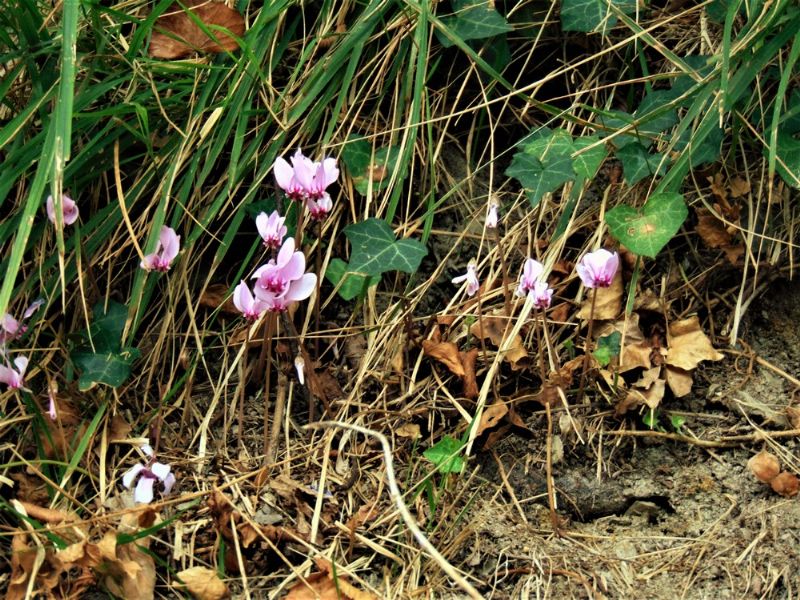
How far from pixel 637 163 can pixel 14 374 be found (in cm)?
138

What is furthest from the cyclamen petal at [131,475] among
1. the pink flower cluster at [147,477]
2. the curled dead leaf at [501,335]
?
the curled dead leaf at [501,335]

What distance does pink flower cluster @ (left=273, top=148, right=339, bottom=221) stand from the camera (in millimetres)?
1989

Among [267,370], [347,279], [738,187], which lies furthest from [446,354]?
[738,187]

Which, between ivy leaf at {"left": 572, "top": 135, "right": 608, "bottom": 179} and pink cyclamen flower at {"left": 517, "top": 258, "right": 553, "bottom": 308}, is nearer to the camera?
pink cyclamen flower at {"left": 517, "top": 258, "right": 553, "bottom": 308}

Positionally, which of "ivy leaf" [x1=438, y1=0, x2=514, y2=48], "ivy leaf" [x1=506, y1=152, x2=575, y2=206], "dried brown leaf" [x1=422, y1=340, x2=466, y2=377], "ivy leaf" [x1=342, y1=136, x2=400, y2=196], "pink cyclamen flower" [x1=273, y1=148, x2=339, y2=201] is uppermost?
"ivy leaf" [x1=438, y1=0, x2=514, y2=48]

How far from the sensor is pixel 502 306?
2.25 meters

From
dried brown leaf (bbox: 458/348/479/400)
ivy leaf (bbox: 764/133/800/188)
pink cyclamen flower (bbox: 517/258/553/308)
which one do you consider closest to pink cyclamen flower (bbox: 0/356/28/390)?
dried brown leaf (bbox: 458/348/479/400)

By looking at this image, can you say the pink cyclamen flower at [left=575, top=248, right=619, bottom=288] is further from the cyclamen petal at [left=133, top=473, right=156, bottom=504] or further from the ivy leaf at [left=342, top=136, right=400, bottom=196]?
the cyclamen petal at [left=133, top=473, right=156, bottom=504]

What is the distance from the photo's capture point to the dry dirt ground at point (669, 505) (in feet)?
6.16

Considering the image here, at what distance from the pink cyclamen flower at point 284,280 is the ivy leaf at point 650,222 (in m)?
0.65

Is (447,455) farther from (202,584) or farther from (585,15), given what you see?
(585,15)

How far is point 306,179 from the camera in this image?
200 cm

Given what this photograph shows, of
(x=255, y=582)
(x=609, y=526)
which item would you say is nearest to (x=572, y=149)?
(x=609, y=526)

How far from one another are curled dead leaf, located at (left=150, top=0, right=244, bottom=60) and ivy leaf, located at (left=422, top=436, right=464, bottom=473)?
0.99 metres
